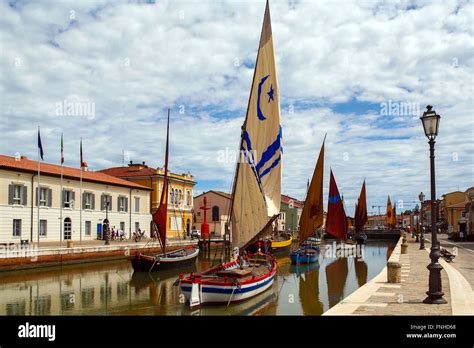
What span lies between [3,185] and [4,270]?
12215mm

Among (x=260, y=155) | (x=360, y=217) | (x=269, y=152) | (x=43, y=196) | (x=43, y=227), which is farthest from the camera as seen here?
(x=360, y=217)

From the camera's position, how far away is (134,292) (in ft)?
89.0

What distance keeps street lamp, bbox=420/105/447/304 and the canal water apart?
22.9 feet

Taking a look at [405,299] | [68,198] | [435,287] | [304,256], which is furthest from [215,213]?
[435,287]

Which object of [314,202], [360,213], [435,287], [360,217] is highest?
[314,202]

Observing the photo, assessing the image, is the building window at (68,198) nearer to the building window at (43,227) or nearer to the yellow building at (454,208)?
the building window at (43,227)

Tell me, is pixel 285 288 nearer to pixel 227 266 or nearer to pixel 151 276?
pixel 227 266

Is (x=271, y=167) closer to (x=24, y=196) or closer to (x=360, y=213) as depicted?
(x=24, y=196)

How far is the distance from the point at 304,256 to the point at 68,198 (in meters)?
25.1

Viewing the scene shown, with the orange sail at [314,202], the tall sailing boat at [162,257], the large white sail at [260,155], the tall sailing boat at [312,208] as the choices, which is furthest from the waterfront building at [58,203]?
the large white sail at [260,155]

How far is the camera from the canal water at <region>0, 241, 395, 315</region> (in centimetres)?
2102

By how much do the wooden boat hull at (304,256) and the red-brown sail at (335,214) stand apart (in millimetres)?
6194
